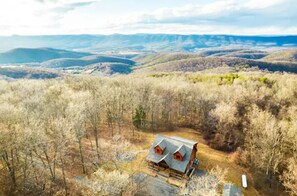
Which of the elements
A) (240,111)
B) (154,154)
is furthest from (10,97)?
(240,111)

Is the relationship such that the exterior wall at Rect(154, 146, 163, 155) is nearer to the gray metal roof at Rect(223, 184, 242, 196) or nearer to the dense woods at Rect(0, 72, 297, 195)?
the dense woods at Rect(0, 72, 297, 195)

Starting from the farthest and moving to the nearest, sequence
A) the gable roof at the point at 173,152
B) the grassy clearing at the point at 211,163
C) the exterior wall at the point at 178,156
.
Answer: the exterior wall at the point at 178,156, the gable roof at the point at 173,152, the grassy clearing at the point at 211,163

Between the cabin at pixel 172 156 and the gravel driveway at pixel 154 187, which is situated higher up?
the cabin at pixel 172 156

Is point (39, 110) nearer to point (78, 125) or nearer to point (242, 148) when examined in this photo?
point (78, 125)

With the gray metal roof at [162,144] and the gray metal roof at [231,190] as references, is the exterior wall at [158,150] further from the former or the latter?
the gray metal roof at [231,190]

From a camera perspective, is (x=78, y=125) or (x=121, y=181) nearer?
(x=121, y=181)

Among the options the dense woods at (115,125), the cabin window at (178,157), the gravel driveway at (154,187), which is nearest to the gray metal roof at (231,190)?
the dense woods at (115,125)

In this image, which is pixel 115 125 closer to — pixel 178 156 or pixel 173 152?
pixel 173 152
